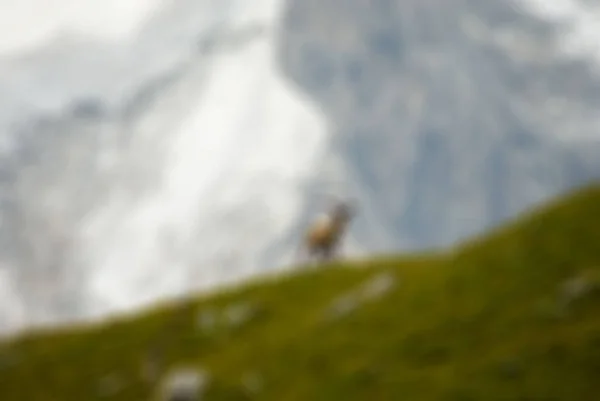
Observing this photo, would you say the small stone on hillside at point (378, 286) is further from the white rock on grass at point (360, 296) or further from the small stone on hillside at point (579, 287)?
the small stone on hillside at point (579, 287)

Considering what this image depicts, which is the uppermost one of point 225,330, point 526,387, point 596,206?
point 225,330

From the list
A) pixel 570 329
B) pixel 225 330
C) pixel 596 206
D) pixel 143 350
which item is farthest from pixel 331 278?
pixel 570 329

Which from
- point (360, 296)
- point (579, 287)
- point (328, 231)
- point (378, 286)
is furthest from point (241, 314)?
point (579, 287)

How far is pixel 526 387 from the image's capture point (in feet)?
105

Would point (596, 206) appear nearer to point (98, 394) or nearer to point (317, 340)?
point (317, 340)

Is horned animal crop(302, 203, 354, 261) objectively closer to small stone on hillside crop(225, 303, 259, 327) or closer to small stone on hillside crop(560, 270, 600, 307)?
small stone on hillside crop(225, 303, 259, 327)

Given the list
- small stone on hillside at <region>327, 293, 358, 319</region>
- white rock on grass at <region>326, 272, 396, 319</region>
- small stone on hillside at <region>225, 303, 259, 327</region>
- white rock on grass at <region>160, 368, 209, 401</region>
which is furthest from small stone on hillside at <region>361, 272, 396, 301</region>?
white rock on grass at <region>160, 368, 209, 401</region>

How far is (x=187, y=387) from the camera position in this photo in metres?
42.4

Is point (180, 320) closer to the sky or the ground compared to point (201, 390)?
closer to the sky

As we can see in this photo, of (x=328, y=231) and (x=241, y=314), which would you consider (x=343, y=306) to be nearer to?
(x=241, y=314)

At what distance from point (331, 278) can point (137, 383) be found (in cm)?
1091

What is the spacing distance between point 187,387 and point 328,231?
15.0 m

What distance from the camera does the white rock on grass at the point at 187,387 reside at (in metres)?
42.2

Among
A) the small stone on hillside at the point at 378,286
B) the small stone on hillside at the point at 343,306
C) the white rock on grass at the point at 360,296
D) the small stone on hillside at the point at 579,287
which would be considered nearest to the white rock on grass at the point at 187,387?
the small stone on hillside at the point at 343,306
